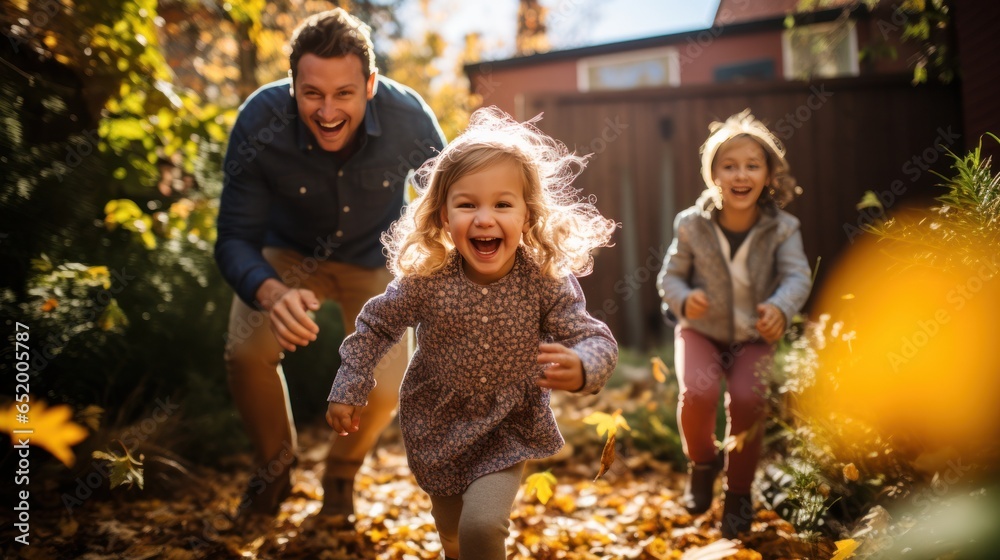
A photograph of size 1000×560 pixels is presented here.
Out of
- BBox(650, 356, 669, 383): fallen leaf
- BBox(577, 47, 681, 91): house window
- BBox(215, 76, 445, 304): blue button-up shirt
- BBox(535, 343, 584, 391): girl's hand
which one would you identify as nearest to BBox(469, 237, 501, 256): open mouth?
BBox(535, 343, 584, 391): girl's hand

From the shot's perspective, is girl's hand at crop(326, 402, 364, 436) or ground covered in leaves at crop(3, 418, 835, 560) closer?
girl's hand at crop(326, 402, 364, 436)

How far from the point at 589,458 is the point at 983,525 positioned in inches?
105

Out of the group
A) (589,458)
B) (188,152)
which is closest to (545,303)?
(589,458)

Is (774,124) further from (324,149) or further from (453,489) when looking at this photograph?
(453,489)

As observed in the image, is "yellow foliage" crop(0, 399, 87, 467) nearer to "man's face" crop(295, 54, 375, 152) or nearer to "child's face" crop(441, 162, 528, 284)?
"child's face" crop(441, 162, 528, 284)

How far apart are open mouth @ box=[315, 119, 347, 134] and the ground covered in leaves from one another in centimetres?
171

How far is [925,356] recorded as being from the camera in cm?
226

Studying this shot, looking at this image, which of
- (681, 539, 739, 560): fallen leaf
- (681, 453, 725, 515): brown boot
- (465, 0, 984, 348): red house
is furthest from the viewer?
(465, 0, 984, 348): red house

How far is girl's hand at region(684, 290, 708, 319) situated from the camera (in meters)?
2.99

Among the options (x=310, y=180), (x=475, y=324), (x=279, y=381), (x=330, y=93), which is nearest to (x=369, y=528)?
(x=279, y=381)

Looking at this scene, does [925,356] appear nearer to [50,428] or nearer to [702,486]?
[702,486]

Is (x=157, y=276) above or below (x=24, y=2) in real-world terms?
below

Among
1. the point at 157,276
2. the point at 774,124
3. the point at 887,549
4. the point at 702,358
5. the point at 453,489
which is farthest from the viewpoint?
the point at 774,124

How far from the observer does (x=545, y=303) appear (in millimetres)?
2211
